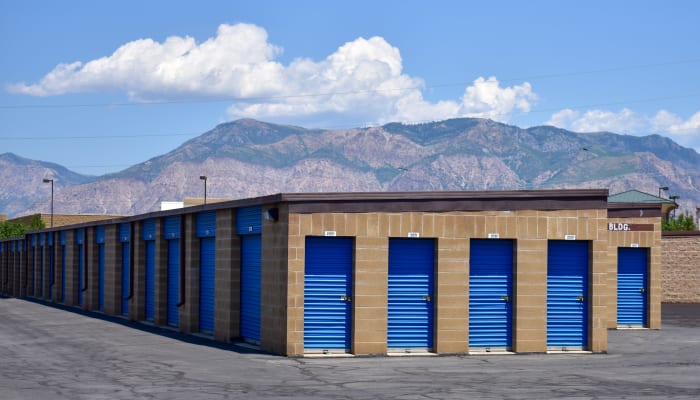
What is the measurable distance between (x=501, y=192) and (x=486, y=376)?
675cm

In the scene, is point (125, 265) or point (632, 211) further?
point (125, 265)

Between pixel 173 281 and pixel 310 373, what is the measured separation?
1545 centimetres

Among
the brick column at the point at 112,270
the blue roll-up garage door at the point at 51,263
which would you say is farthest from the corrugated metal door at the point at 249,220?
the blue roll-up garage door at the point at 51,263

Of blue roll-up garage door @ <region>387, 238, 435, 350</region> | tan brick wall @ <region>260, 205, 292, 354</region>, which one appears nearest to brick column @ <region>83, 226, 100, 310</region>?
tan brick wall @ <region>260, 205, 292, 354</region>

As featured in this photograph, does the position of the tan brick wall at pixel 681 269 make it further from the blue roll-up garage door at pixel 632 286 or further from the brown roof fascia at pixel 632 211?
the blue roll-up garage door at pixel 632 286

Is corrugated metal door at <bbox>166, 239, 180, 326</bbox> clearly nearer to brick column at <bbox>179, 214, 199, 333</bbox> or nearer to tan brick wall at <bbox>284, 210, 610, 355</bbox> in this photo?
brick column at <bbox>179, 214, 199, 333</bbox>

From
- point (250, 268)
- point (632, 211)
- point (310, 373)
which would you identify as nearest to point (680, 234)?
point (632, 211)

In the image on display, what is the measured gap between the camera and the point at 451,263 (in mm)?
27156

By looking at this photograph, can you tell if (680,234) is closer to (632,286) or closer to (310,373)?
(632,286)

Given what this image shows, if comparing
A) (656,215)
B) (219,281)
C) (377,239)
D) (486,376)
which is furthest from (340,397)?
(656,215)

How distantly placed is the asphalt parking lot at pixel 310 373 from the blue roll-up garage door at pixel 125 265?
11.0m

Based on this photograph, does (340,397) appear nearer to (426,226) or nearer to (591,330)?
(426,226)

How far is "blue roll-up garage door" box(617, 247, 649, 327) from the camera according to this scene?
37.6m

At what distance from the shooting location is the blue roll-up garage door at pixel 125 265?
43.1 meters
